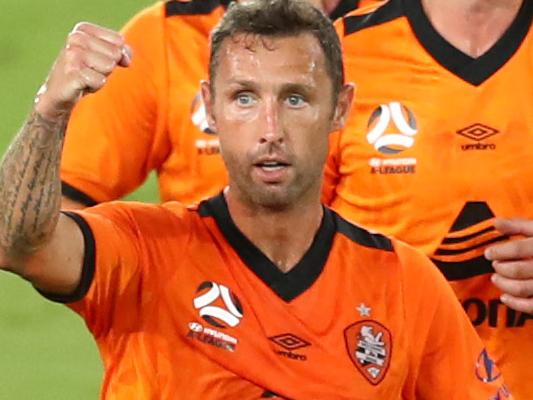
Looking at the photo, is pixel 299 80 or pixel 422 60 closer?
pixel 299 80

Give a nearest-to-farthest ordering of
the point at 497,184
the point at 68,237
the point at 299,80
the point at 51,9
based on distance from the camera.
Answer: the point at 68,237 < the point at 299,80 < the point at 497,184 < the point at 51,9

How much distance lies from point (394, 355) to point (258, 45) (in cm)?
47

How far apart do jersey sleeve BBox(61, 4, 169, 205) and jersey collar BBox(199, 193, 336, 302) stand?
0.55 meters

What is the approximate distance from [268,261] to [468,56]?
1.94 ft

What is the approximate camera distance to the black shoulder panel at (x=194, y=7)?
307cm

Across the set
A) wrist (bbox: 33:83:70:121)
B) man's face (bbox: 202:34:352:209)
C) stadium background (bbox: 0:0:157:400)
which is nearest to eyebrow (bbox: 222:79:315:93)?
man's face (bbox: 202:34:352:209)

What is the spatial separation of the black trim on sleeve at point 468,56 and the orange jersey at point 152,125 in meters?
0.40

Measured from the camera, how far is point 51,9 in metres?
5.32

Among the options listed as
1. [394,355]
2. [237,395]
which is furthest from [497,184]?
[237,395]

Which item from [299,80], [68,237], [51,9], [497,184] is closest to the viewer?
[68,237]

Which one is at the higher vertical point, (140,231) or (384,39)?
(384,39)

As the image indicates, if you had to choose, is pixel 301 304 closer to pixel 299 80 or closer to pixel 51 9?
pixel 299 80

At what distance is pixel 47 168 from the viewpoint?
2133 millimetres

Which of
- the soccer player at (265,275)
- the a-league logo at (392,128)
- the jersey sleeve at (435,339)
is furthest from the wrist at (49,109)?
the a-league logo at (392,128)
